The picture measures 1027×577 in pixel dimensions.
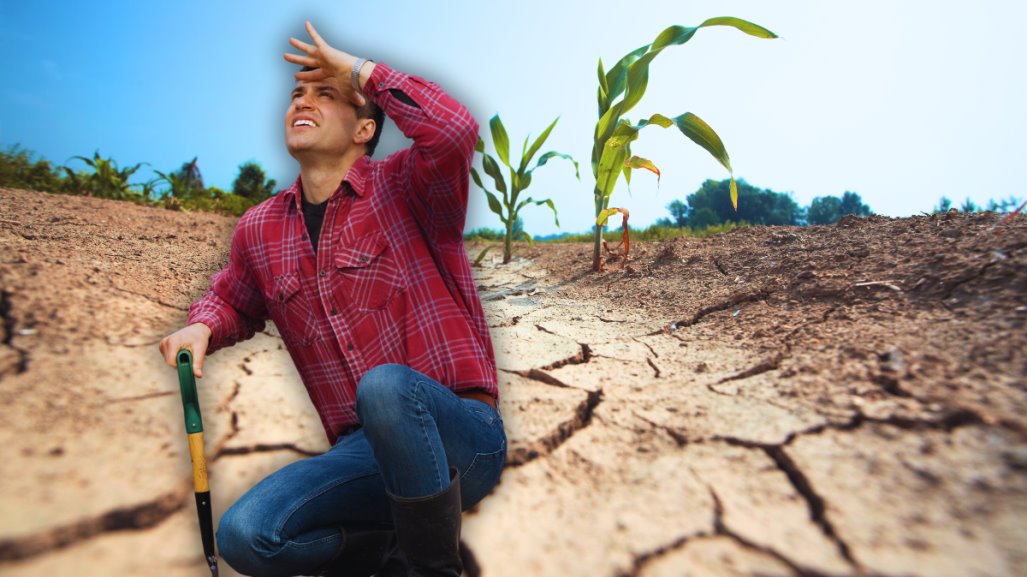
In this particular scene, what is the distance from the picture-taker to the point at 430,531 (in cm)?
96

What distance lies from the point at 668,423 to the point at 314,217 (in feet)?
3.23

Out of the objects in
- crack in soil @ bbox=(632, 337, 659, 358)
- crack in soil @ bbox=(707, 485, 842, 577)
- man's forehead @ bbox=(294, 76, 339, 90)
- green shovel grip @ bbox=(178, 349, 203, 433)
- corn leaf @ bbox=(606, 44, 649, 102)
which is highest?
corn leaf @ bbox=(606, 44, 649, 102)

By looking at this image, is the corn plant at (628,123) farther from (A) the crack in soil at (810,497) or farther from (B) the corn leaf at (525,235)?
(A) the crack in soil at (810,497)

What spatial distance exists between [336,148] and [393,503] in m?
0.81

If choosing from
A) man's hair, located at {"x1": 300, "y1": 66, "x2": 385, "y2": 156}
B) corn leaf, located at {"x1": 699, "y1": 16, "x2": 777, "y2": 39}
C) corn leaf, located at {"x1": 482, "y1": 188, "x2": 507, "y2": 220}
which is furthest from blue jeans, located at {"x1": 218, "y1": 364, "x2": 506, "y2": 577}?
corn leaf, located at {"x1": 482, "y1": 188, "x2": 507, "y2": 220}

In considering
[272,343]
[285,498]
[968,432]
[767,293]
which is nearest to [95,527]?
[285,498]

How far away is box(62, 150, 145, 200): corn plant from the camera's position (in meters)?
3.73

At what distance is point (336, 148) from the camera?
130 cm

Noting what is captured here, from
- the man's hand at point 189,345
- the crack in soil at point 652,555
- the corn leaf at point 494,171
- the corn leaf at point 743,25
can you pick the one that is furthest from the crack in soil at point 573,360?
the corn leaf at point 494,171

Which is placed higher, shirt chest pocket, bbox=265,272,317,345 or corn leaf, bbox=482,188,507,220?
corn leaf, bbox=482,188,507,220

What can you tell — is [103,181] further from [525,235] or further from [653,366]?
[653,366]

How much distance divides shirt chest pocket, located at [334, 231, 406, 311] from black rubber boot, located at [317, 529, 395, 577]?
19.0 inches

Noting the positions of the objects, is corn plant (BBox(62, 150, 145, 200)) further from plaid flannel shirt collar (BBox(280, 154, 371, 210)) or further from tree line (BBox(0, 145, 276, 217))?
plaid flannel shirt collar (BBox(280, 154, 371, 210))

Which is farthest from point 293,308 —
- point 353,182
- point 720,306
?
point 720,306
